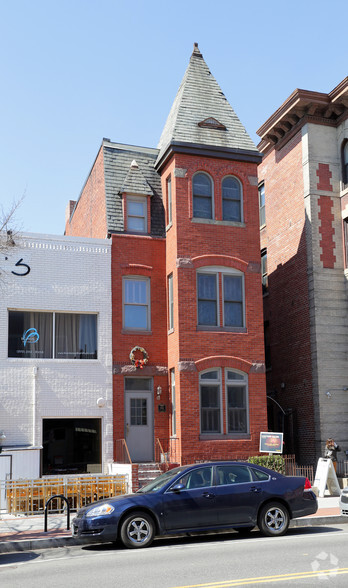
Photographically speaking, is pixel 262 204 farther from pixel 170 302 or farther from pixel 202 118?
pixel 170 302

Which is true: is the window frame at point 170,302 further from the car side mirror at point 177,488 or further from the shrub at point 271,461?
the car side mirror at point 177,488

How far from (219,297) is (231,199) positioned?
3.36 meters

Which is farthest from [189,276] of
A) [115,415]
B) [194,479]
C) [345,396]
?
[194,479]

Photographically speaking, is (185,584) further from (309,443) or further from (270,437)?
(309,443)

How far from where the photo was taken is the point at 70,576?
956 cm

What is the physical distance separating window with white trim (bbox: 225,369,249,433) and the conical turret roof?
24.3ft

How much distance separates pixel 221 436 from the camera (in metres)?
20.9

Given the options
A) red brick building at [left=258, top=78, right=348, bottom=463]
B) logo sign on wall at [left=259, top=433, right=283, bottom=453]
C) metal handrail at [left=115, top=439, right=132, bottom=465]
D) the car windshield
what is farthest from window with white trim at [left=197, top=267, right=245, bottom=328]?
the car windshield

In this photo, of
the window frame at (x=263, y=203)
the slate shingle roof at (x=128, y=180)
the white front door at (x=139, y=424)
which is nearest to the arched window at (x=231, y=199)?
the slate shingle roof at (x=128, y=180)

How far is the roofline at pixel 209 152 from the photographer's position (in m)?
22.1

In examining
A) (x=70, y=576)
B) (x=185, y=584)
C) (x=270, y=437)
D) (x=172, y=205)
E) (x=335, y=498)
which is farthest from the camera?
(x=172, y=205)

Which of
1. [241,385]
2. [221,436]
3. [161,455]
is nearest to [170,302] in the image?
[241,385]

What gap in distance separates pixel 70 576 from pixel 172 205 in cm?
1439

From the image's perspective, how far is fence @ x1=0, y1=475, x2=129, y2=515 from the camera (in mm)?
16891
